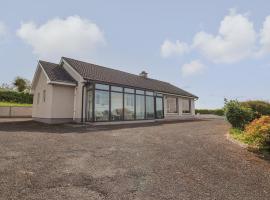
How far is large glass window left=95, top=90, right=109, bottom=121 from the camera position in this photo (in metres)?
17.1

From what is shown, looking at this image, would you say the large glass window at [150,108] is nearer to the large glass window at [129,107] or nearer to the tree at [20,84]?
the large glass window at [129,107]

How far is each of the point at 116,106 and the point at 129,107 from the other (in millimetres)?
1690

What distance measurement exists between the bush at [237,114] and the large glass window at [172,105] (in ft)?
44.1

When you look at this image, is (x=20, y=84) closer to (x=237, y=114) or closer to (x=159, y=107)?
(x=159, y=107)

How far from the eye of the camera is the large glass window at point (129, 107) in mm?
19547

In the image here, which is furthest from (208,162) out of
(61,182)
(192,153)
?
(61,182)

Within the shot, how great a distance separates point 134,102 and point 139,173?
593 inches

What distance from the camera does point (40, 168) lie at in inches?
220

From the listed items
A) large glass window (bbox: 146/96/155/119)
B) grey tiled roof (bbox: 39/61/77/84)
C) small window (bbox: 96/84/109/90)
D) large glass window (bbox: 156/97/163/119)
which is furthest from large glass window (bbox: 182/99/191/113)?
grey tiled roof (bbox: 39/61/77/84)

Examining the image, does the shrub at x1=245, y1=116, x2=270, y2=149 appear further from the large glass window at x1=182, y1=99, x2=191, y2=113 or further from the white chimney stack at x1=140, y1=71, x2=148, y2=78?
the large glass window at x1=182, y1=99, x2=191, y2=113

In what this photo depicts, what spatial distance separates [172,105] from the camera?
28.1 m

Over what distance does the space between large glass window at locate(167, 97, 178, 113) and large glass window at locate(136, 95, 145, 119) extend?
6.42 meters

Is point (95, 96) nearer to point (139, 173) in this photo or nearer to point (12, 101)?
point (139, 173)

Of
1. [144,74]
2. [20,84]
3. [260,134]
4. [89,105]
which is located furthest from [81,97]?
[20,84]
